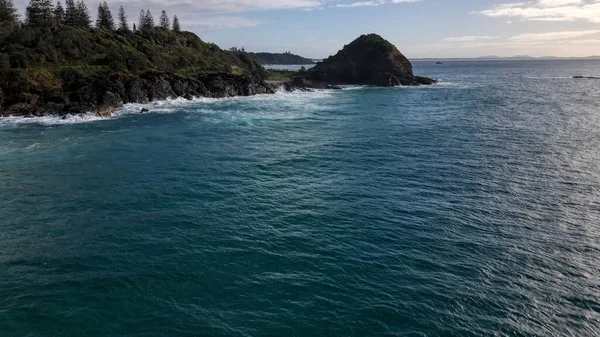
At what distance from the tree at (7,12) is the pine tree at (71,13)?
15.7 meters

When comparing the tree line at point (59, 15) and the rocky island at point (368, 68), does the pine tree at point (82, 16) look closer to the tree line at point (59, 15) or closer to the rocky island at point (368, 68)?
the tree line at point (59, 15)

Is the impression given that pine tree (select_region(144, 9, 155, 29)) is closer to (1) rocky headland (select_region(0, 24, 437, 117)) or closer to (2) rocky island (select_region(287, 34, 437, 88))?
(1) rocky headland (select_region(0, 24, 437, 117))

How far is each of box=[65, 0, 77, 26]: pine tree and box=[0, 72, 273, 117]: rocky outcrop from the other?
52894mm

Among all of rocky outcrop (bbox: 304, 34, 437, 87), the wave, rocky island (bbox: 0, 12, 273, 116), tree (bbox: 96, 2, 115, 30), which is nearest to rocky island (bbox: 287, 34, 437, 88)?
rocky outcrop (bbox: 304, 34, 437, 87)

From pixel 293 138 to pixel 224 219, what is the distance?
34.8 meters

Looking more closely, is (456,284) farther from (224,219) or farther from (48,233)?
(48,233)

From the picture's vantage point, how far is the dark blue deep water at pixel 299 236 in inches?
896

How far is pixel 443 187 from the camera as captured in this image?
43.0 meters

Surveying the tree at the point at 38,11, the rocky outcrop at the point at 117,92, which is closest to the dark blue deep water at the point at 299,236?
the rocky outcrop at the point at 117,92

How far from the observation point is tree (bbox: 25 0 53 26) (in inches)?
5031

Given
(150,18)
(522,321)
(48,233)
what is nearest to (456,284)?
(522,321)

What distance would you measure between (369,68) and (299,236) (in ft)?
507

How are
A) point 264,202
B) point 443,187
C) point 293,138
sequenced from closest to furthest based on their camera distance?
1. point 264,202
2. point 443,187
3. point 293,138

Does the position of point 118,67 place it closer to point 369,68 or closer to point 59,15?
point 59,15
